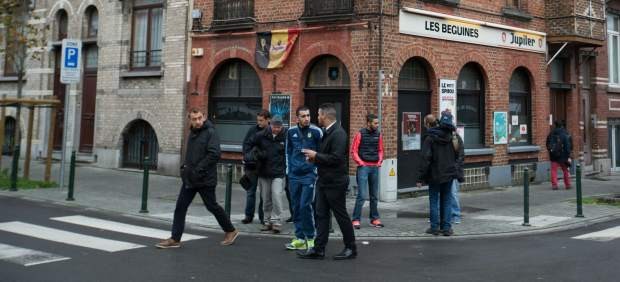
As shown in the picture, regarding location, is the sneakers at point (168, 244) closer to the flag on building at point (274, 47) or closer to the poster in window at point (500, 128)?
the flag on building at point (274, 47)

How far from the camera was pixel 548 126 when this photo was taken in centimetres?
1773

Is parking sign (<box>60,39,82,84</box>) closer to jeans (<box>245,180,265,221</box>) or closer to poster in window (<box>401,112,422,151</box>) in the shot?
jeans (<box>245,180,265,221</box>)

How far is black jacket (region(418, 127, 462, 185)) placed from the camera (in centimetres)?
916

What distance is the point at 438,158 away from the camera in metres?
9.23

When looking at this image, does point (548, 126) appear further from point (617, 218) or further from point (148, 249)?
point (148, 249)

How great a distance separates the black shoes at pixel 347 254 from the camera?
7.19 meters

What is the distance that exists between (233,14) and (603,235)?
10.7m

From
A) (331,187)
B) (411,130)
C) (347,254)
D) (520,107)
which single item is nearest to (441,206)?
(347,254)

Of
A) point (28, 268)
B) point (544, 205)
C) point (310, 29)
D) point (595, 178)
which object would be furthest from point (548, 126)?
point (28, 268)

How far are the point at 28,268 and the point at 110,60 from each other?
12948mm

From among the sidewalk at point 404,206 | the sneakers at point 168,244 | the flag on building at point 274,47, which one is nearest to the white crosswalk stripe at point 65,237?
the sneakers at point 168,244

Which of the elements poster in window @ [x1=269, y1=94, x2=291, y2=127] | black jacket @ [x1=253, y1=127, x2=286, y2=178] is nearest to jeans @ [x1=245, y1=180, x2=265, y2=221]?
black jacket @ [x1=253, y1=127, x2=286, y2=178]

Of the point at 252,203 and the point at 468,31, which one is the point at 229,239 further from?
the point at 468,31

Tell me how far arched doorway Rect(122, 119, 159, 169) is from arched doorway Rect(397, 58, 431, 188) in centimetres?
781
